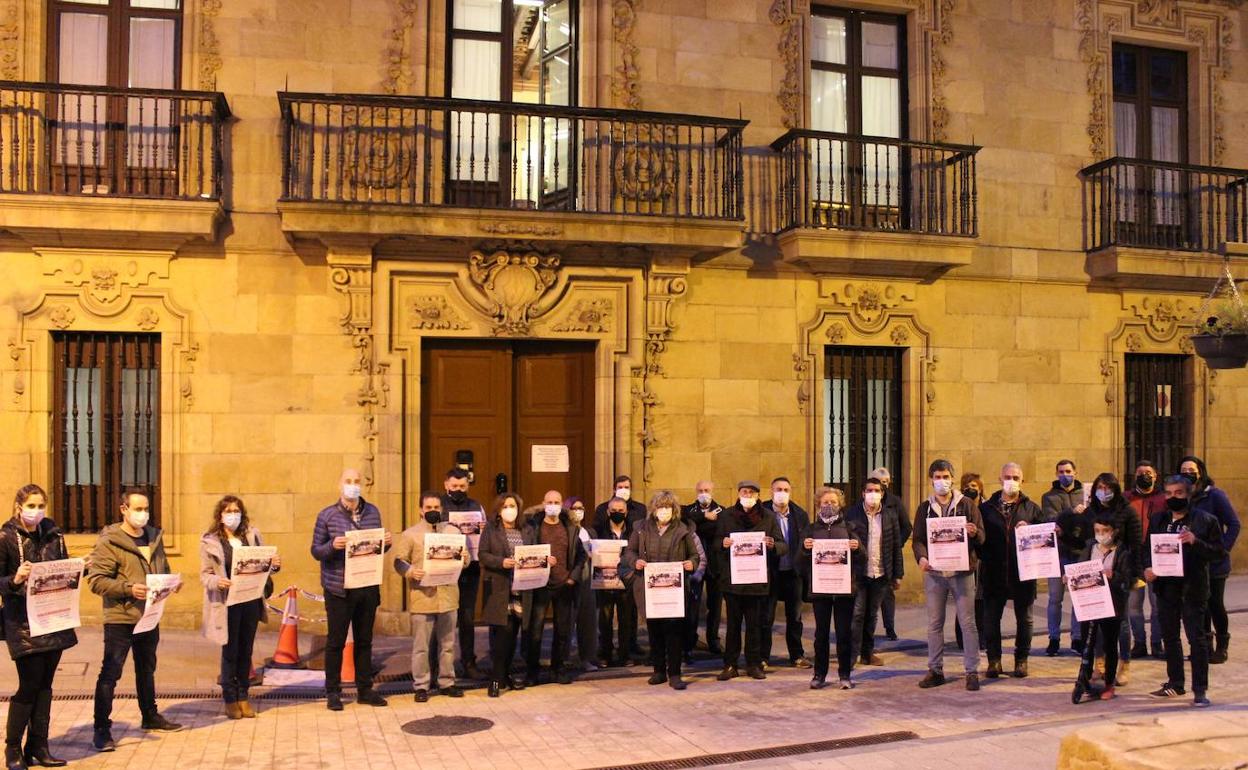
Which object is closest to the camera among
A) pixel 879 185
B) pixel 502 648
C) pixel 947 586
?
pixel 502 648

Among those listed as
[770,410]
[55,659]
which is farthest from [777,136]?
[55,659]

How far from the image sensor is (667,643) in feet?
33.8

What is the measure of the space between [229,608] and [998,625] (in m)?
6.21

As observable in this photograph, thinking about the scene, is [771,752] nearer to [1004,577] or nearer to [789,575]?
[1004,577]

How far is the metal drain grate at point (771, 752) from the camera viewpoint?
7840 millimetres

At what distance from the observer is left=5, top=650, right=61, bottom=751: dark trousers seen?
296 inches

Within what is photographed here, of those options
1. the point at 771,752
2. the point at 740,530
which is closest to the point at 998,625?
the point at 740,530

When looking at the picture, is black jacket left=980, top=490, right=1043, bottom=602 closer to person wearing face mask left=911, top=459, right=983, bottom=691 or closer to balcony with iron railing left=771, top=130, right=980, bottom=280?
person wearing face mask left=911, top=459, right=983, bottom=691

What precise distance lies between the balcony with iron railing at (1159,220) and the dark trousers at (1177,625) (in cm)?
687

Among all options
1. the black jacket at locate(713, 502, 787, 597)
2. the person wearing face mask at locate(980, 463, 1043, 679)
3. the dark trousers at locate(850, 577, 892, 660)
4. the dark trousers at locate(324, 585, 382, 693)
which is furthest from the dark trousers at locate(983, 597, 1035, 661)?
the dark trousers at locate(324, 585, 382, 693)

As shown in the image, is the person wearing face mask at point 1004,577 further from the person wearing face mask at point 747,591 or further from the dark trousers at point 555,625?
the dark trousers at point 555,625

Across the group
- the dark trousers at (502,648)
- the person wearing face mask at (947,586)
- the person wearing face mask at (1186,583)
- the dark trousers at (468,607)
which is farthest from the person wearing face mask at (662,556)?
the person wearing face mask at (1186,583)

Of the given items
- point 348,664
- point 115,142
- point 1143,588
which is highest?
point 115,142

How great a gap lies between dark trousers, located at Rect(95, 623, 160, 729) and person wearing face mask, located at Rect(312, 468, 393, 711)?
1318 mm
